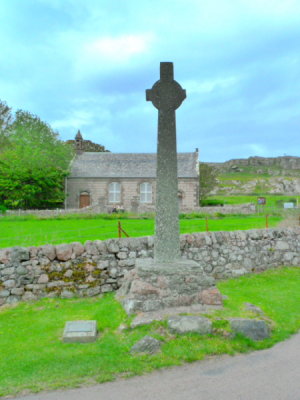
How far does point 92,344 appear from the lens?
6.28 metres

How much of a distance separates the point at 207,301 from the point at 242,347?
4.60 feet

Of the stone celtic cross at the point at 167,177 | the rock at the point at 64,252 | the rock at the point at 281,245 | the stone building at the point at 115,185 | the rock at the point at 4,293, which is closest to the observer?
the stone celtic cross at the point at 167,177

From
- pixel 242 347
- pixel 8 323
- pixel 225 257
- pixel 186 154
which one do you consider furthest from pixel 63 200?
pixel 242 347

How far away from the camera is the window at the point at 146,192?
39.8 metres

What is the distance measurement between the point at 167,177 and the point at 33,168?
104 feet

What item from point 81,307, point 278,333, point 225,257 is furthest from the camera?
point 225,257

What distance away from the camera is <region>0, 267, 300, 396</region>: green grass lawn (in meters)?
5.27

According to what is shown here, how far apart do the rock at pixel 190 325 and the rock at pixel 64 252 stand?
376 centimetres

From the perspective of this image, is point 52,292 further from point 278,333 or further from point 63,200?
point 63,200

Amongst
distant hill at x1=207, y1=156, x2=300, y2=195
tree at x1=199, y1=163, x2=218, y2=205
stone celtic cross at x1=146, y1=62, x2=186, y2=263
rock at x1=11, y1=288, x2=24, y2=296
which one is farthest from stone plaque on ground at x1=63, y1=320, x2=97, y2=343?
distant hill at x1=207, y1=156, x2=300, y2=195

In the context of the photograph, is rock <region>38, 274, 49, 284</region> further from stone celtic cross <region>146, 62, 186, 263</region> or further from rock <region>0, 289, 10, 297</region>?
stone celtic cross <region>146, 62, 186, 263</region>

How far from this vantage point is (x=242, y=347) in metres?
6.16

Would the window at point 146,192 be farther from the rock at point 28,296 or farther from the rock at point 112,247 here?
the rock at point 28,296

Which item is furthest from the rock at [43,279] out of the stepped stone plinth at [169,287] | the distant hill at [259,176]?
the distant hill at [259,176]
